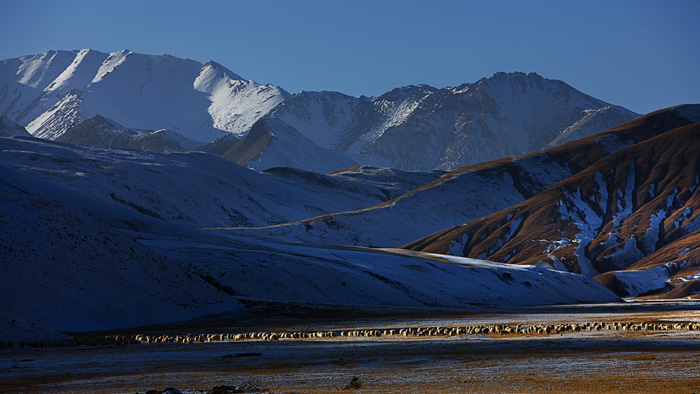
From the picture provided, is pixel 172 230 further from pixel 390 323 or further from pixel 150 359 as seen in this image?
pixel 150 359

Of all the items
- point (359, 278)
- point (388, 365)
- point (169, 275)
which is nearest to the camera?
point (388, 365)

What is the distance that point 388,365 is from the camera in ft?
140

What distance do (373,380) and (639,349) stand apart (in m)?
16.2

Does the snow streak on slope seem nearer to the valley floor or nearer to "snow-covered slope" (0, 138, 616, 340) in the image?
"snow-covered slope" (0, 138, 616, 340)

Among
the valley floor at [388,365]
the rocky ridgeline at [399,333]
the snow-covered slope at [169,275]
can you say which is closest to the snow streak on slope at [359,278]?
the snow-covered slope at [169,275]

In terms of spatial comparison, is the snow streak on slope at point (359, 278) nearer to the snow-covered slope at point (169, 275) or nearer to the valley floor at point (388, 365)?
the snow-covered slope at point (169, 275)

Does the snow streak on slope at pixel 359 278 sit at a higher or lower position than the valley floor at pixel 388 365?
lower

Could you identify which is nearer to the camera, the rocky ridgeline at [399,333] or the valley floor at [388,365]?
the valley floor at [388,365]

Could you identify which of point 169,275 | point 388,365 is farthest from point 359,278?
point 388,365

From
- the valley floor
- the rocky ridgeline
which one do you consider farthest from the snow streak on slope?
the valley floor

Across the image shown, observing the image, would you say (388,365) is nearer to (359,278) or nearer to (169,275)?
(169,275)

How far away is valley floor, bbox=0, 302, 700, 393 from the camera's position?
111 ft

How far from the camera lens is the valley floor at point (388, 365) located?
3388cm

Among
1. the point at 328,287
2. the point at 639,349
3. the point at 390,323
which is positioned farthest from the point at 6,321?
the point at 328,287
